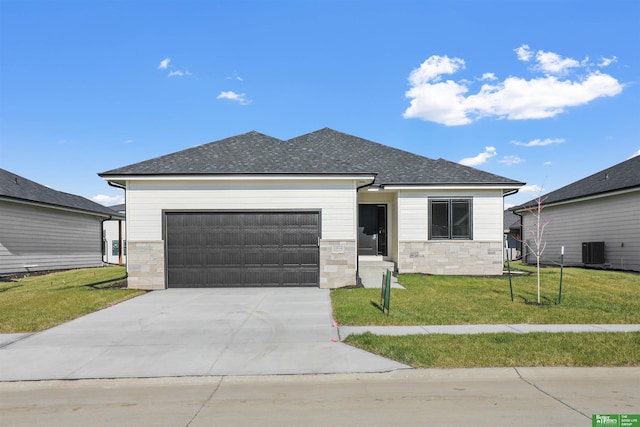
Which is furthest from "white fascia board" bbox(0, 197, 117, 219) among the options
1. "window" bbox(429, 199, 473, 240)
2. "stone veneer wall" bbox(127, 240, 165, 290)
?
"window" bbox(429, 199, 473, 240)

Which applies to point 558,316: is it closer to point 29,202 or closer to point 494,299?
point 494,299

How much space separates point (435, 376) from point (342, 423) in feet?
6.15

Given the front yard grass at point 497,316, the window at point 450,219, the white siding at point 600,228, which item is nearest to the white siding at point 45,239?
the front yard grass at point 497,316

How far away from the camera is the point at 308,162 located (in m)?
13.8

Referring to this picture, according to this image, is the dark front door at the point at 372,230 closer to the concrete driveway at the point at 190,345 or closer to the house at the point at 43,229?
the concrete driveway at the point at 190,345

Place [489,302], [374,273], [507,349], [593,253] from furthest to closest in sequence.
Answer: [593,253] → [374,273] → [489,302] → [507,349]

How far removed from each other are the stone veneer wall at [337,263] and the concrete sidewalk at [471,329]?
5.29m

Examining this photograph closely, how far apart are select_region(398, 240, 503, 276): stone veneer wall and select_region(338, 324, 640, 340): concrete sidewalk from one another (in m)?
8.19

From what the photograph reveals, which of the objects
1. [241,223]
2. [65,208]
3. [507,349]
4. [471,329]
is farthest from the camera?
[65,208]

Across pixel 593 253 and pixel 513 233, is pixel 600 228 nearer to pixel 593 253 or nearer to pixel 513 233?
pixel 593 253

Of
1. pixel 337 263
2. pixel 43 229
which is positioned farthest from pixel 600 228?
pixel 43 229

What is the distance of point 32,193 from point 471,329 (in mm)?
22663

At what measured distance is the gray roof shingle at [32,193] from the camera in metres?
18.6

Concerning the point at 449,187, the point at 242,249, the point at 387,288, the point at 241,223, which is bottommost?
the point at 387,288
